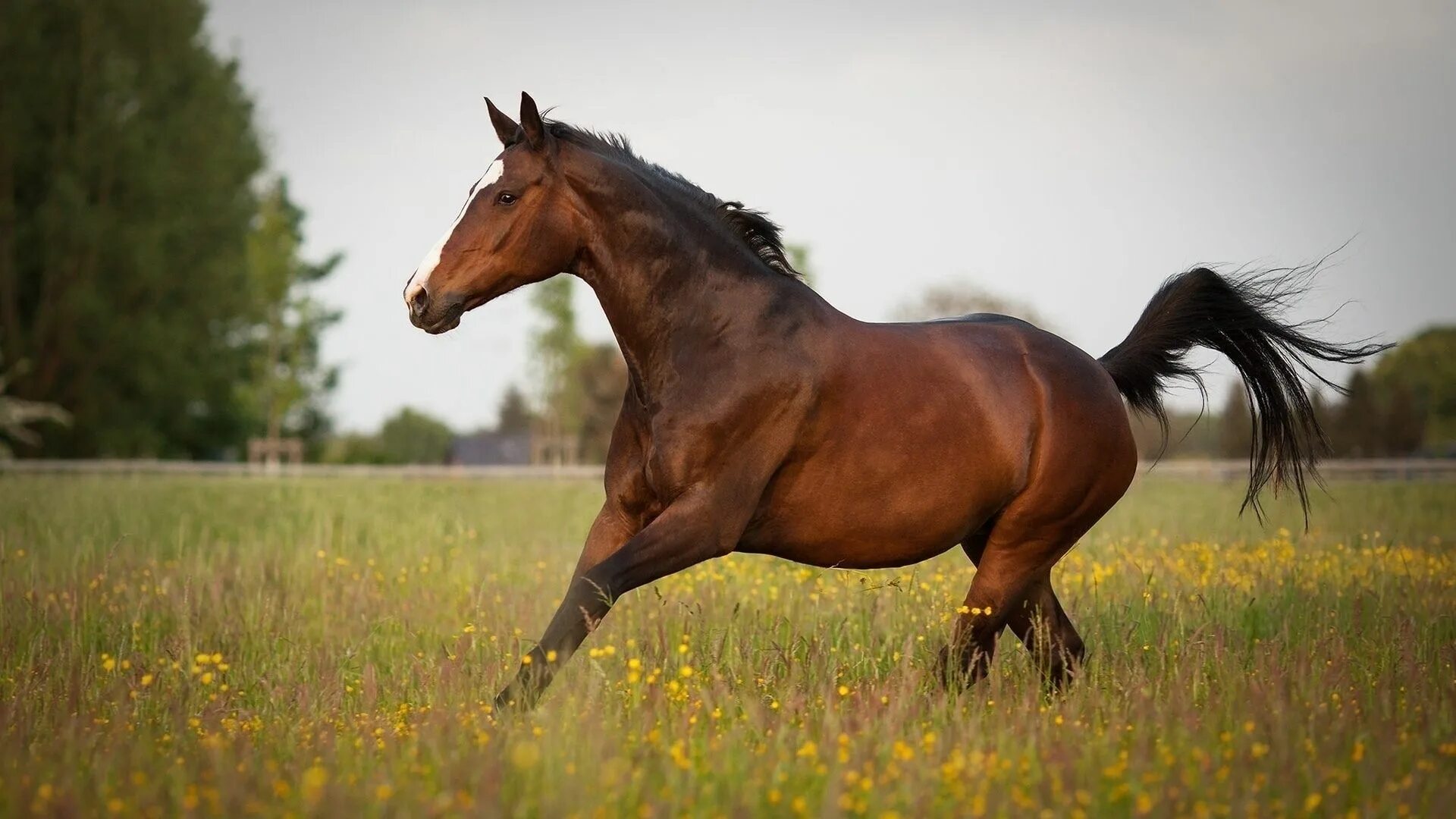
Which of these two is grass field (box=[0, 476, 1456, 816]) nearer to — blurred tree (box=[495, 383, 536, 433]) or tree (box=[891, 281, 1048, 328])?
tree (box=[891, 281, 1048, 328])

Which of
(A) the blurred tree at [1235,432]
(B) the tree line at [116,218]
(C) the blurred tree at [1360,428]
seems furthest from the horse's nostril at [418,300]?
(C) the blurred tree at [1360,428]

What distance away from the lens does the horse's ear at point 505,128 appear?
5.21 meters

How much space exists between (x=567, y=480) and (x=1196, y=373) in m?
29.8

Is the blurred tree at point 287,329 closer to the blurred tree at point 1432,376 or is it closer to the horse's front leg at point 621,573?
the horse's front leg at point 621,573

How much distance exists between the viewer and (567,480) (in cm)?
3562

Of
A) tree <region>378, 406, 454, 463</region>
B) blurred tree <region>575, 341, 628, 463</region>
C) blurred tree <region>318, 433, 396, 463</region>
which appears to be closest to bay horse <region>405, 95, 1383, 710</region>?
blurred tree <region>318, 433, 396, 463</region>

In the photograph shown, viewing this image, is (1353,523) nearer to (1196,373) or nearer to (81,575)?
(1196,373)

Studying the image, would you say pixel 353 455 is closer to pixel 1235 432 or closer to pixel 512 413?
pixel 1235 432

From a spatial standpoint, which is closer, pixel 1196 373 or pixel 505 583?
pixel 1196 373

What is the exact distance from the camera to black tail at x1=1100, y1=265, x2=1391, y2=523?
6.75 metres

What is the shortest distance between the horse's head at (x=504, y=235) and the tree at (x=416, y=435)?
10460 centimetres

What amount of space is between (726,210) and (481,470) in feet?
111

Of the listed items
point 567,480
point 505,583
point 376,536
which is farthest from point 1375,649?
point 567,480

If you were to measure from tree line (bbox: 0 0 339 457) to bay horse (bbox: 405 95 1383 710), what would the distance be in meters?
30.5
